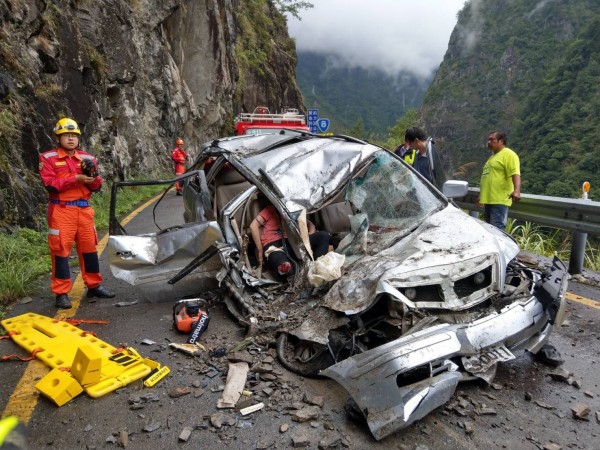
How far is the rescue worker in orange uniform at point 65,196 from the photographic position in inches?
167

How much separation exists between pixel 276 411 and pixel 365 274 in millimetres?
1059

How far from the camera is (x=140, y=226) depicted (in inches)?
327

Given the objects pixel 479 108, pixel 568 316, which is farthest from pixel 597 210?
pixel 479 108

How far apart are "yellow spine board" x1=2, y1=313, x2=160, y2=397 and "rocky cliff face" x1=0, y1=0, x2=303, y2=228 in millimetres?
3067

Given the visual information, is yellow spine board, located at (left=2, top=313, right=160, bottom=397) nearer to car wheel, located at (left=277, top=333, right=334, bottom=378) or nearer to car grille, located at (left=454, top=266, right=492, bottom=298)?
car wheel, located at (left=277, top=333, right=334, bottom=378)

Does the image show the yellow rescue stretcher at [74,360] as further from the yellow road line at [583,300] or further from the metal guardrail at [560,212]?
the metal guardrail at [560,212]

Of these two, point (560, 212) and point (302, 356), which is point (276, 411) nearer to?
point (302, 356)

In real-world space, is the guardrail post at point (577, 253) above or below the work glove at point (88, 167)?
below

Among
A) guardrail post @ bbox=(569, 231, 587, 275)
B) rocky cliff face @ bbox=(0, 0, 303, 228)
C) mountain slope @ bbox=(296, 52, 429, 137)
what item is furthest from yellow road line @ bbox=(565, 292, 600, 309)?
mountain slope @ bbox=(296, 52, 429, 137)

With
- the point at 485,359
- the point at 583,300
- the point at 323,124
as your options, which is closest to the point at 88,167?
the point at 485,359

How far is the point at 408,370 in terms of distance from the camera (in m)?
2.36

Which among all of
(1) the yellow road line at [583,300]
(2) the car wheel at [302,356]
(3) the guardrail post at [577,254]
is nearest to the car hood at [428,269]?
(2) the car wheel at [302,356]

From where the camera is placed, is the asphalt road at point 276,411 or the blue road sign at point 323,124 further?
the blue road sign at point 323,124

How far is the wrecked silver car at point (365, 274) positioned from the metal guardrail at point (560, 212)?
189 cm
